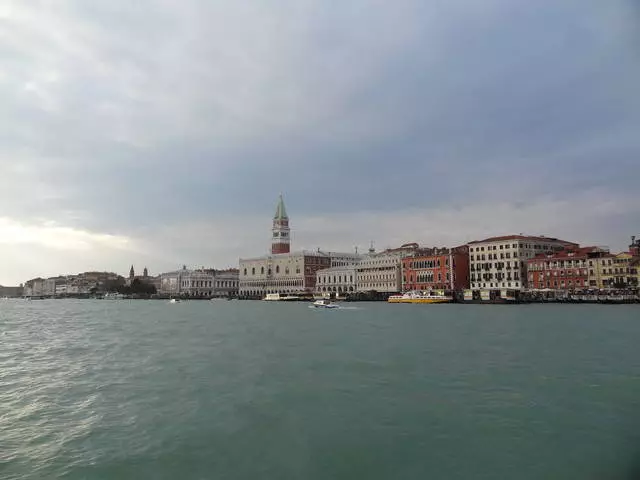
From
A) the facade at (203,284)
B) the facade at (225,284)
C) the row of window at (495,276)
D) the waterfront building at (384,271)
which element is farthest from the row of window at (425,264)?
the facade at (203,284)

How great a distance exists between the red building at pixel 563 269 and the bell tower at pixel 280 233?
6748cm

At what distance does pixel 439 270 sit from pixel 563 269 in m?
16.9

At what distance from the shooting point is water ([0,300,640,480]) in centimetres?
713

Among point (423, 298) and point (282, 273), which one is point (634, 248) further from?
point (282, 273)

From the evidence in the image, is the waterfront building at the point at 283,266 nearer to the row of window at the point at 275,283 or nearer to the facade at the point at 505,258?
the row of window at the point at 275,283

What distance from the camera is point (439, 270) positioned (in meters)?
78.2

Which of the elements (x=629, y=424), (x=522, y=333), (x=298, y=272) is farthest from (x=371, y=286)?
(x=629, y=424)

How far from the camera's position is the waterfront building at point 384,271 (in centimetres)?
8725

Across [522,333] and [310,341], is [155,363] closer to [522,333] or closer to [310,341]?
[310,341]

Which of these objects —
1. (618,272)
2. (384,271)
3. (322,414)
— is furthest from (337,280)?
(322,414)

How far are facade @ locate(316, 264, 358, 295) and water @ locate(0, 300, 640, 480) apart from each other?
256ft

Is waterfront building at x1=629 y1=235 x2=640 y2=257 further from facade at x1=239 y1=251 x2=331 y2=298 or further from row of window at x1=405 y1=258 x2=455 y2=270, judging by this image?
facade at x1=239 y1=251 x2=331 y2=298

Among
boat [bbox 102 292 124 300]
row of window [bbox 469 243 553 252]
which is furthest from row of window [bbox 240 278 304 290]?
row of window [bbox 469 243 553 252]

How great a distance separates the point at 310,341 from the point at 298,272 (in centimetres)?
9000
